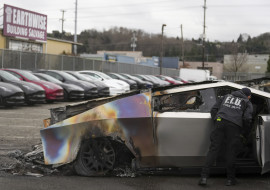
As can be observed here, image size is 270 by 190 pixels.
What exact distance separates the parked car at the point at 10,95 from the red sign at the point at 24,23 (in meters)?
16.6

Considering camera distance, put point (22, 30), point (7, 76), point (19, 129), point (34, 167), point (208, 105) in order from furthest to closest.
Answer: point (22, 30) < point (7, 76) < point (19, 129) < point (34, 167) < point (208, 105)

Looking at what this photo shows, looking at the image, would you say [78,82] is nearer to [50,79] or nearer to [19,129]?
[50,79]

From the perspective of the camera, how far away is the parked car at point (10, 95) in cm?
1259

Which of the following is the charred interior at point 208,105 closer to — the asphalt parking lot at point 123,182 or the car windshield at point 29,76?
the asphalt parking lot at point 123,182

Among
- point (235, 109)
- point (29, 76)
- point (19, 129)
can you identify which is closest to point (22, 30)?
point (29, 76)

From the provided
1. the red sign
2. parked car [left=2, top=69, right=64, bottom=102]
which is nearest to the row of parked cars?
parked car [left=2, top=69, right=64, bottom=102]

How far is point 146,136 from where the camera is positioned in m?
4.85

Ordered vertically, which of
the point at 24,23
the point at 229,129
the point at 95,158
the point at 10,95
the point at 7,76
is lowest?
the point at 95,158

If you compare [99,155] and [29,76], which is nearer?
[99,155]

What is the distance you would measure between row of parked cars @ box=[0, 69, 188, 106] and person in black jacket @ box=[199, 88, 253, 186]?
5.22 metres

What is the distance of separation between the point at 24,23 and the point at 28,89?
17433mm

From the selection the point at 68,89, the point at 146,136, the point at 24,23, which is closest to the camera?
the point at 146,136

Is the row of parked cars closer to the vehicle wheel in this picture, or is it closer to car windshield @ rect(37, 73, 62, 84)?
car windshield @ rect(37, 73, 62, 84)

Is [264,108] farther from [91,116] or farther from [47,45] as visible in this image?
[47,45]
